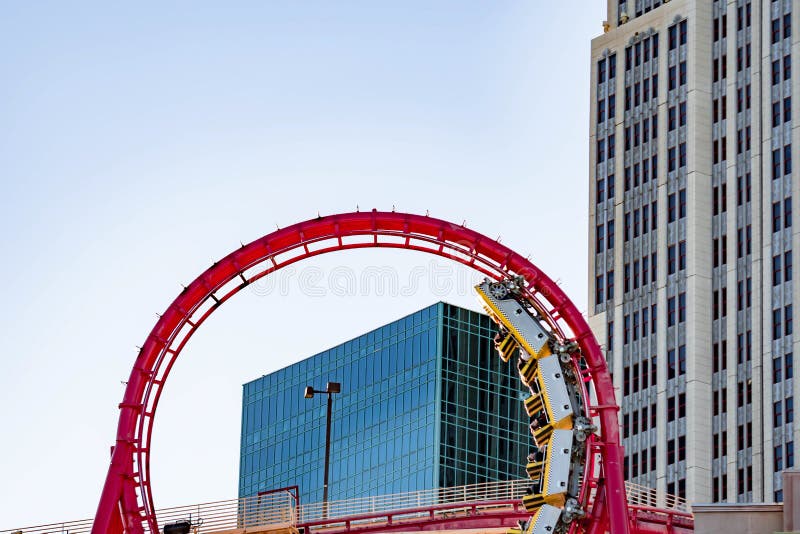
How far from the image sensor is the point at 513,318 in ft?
293

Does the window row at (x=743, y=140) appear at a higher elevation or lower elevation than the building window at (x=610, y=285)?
higher

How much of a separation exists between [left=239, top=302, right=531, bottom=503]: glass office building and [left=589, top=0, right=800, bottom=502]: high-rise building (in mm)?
10556

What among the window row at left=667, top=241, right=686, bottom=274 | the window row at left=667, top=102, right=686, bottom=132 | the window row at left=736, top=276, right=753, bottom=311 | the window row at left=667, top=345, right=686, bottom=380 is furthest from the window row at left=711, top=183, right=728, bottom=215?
the window row at left=667, top=345, right=686, bottom=380

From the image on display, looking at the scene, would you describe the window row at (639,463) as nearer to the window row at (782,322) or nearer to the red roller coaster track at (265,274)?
the window row at (782,322)

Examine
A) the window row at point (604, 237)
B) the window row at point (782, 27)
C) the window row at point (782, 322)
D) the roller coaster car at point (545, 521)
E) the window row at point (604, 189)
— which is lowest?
the roller coaster car at point (545, 521)

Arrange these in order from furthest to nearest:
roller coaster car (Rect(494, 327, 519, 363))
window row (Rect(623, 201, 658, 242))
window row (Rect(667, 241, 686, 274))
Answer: window row (Rect(623, 201, 658, 242))
window row (Rect(667, 241, 686, 274))
roller coaster car (Rect(494, 327, 519, 363))

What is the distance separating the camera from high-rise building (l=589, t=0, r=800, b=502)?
532ft

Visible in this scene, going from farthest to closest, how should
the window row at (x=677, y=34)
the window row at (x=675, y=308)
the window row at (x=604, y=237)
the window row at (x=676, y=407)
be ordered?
the window row at (x=604, y=237), the window row at (x=677, y=34), the window row at (x=675, y=308), the window row at (x=676, y=407)

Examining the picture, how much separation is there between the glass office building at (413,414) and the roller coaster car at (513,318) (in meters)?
79.0

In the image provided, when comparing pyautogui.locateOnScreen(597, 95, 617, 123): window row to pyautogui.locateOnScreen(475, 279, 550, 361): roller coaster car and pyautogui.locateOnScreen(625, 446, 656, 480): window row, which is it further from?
pyautogui.locateOnScreen(475, 279, 550, 361): roller coaster car

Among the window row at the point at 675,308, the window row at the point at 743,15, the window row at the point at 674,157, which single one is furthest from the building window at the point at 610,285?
the window row at the point at 743,15

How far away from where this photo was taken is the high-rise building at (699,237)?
162250 millimetres

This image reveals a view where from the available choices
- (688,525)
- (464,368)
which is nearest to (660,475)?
(464,368)

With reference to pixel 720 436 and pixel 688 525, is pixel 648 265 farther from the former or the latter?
pixel 688 525
